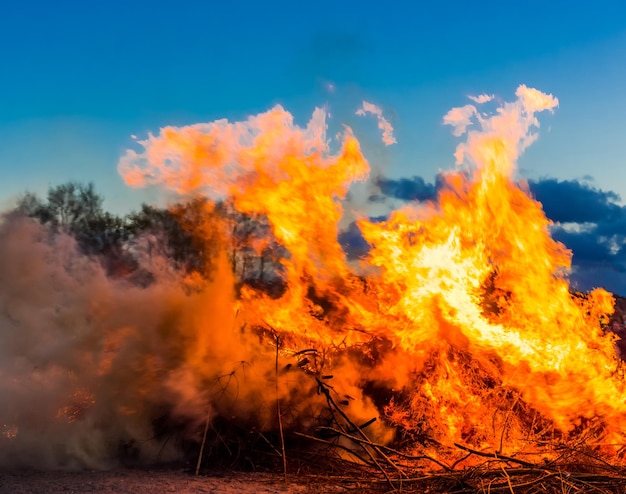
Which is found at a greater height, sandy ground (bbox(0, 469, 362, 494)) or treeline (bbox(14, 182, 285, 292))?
treeline (bbox(14, 182, 285, 292))

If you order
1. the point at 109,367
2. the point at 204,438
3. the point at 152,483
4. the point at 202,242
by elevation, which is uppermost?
the point at 202,242

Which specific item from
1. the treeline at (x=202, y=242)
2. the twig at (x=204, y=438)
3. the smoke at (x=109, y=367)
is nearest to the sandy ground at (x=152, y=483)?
the twig at (x=204, y=438)

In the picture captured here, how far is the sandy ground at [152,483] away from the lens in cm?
687

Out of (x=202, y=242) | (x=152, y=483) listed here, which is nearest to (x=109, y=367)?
(x=152, y=483)

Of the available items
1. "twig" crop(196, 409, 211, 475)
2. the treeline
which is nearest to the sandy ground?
"twig" crop(196, 409, 211, 475)

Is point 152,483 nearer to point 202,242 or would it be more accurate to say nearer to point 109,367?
point 109,367

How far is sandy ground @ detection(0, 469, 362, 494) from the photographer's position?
6.87 meters

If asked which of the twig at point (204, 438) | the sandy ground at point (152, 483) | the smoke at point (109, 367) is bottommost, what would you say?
the sandy ground at point (152, 483)

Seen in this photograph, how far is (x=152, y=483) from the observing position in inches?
283

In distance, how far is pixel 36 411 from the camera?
8.09 m

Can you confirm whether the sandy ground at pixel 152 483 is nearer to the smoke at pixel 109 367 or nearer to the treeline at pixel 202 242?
the smoke at pixel 109 367

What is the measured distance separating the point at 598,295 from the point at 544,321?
3.39ft

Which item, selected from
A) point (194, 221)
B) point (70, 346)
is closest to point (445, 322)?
point (194, 221)

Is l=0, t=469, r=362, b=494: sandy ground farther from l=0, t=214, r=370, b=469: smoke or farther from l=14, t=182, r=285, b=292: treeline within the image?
l=14, t=182, r=285, b=292: treeline
